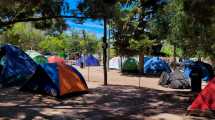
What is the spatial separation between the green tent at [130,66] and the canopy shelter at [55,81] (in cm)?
1862

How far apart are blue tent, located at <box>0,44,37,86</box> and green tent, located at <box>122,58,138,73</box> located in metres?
16.5

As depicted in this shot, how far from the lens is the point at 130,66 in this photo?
1293 inches

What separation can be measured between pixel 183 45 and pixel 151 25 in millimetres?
2820

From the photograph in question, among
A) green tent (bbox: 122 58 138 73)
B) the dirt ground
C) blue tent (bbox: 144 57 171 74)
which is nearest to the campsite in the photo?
the dirt ground

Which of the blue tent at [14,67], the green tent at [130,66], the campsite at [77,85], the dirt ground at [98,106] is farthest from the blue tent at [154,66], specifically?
the dirt ground at [98,106]

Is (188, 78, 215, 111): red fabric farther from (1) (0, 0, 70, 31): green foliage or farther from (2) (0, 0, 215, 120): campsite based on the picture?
(1) (0, 0, 70, 31): green foliage

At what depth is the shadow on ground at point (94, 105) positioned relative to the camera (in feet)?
33.4

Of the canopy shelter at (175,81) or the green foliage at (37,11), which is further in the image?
the canopy shelter at (175,81)

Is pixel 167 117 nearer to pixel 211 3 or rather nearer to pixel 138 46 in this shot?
pixel 211 3

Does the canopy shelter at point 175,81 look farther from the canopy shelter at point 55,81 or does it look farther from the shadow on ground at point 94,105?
the canopy shelter at point 55,81

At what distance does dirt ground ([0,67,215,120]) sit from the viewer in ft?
33.0

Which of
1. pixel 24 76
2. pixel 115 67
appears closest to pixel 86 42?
pixel 115 67

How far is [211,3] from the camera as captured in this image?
1078cm

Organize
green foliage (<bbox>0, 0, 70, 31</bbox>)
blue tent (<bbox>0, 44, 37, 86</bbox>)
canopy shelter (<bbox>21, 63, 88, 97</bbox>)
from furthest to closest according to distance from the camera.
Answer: blue tent (<bbox>0, 44, 37, 86</bbox>) → canopy shelter (<bbox>21, 63, 88, 97</bbox>) → green foliage (<bbox>0, 0, 70, 31</bbox>)
